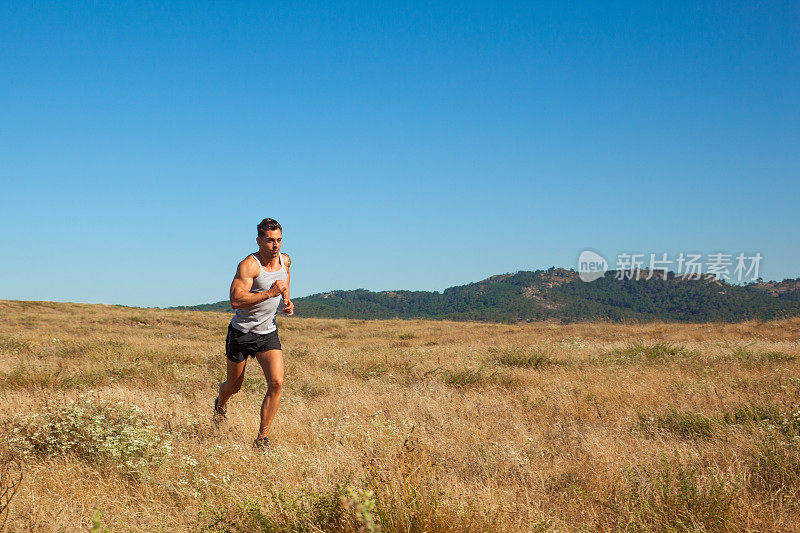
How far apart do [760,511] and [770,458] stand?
951mm

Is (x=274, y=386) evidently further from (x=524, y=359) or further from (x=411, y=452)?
(x=524, y=359)

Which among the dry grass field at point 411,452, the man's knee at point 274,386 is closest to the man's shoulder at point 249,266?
the man's knee at point 274,386

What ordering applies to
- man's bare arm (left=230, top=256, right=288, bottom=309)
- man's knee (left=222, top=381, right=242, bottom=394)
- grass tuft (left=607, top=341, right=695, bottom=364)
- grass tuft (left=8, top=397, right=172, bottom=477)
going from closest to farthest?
grass tuft (left=8, top=397, right=172, bottom=477)
man's bare arm (left=230, top=256, right=288, bottom=309)
man's knee (left=222, top=381, right=242, bottom=394)
grass tuft (left=607, top=341, right=695, bottom=364)

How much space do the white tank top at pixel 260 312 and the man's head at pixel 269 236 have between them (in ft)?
0.54

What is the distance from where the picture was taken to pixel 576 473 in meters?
3.83

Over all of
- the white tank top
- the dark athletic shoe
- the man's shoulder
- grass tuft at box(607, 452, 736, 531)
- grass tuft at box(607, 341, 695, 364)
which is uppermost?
the man's shoulder

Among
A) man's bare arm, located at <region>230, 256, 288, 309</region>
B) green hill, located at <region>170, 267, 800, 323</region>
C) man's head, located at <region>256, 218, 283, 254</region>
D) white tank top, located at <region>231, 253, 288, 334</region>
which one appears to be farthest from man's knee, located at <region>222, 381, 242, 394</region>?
green hill, located at <region>170, 267, 800, 323</region>

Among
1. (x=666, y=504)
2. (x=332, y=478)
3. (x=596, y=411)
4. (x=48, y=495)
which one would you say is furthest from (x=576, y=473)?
(x=48, y=495)

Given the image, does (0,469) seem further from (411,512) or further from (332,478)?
(411,512)

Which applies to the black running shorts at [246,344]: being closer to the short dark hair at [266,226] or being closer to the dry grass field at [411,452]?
the dry grass field at [411,452]

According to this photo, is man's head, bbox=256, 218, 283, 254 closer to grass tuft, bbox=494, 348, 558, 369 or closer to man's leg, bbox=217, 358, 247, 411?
man's leg, bbox=217, 358, 247, 411

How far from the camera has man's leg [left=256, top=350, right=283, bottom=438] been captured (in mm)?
4820

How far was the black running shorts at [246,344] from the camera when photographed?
5.03m

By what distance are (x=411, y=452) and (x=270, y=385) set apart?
2.23 meters
